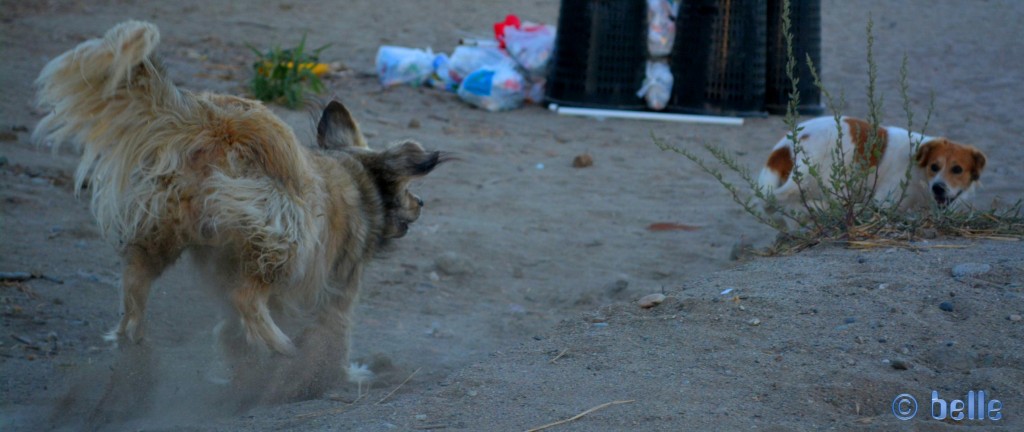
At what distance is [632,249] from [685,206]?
42.1 inches

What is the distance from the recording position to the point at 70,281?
5.02 m

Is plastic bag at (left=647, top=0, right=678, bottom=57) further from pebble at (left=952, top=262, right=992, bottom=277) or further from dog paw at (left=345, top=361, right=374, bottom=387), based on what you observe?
dog paw at (left=345, top=361, right=374, bottom=387)

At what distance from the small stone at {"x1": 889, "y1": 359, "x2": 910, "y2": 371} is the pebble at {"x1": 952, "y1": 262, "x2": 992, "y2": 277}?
94 centimetres

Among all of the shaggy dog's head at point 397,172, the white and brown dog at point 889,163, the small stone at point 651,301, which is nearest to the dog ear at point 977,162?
the white and brown dog at point 889,163

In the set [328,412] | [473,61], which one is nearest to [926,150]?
[328,412]

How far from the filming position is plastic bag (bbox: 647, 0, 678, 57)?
375 inches

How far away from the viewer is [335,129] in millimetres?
4680

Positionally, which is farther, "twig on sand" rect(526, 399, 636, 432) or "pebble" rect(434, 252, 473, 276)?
"pebble" rect(434, 252, 473, 276)

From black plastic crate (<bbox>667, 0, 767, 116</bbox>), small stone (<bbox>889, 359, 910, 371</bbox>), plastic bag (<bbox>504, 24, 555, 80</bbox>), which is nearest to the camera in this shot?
small stone (<bbox>889, 359, 910, 371</bbox>)

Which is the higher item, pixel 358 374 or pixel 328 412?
pixel 328 412

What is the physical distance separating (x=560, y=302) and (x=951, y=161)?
2.85 metres

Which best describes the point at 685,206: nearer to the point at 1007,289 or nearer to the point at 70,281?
the point at 1007,289

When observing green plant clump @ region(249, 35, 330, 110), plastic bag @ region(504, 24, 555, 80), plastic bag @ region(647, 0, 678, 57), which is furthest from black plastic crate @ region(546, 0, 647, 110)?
green plant clump @ region(249, 35, 330, 110)

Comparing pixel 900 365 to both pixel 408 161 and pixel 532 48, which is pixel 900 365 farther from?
pixel 532 48
